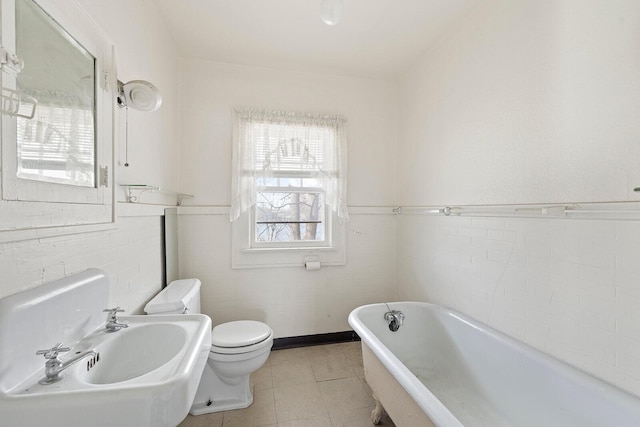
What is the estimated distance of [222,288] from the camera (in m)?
2.36

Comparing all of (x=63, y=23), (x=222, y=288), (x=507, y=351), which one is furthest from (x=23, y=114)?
(x=507, y=351)

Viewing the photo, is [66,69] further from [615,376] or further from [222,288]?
[615,376]

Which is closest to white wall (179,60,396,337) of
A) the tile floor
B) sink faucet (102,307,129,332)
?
the tile floor

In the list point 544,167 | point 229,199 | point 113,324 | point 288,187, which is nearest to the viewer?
point 113,324

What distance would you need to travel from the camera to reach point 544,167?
1350 millimetres

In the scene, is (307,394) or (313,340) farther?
(313,340)

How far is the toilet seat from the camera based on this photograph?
64.9 inches

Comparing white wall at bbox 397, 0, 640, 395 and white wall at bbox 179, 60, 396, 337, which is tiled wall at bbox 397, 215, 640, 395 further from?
white wall at bbox 179, 60, 396, 337

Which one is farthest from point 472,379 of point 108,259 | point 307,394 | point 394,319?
point 108,259

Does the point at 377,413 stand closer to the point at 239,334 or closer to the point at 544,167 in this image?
the point at 239,334

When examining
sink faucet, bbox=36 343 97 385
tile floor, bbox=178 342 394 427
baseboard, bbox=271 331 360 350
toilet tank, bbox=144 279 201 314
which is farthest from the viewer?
baseboard, bbox=271 331 360 350

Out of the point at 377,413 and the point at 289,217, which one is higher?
the point at 289,217

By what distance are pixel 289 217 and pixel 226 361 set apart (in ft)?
4.22

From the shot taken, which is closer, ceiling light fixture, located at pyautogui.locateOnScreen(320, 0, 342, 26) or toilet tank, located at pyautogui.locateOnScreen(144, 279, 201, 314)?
ceiling light fixture, located at pyautogui.locateOnScreen(320, 0, 342, 26)
